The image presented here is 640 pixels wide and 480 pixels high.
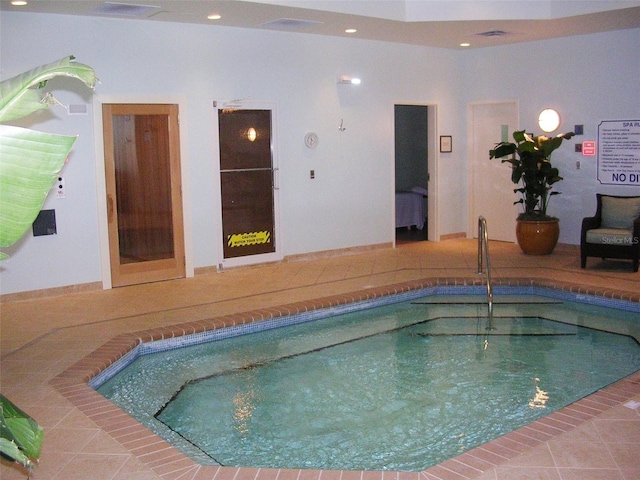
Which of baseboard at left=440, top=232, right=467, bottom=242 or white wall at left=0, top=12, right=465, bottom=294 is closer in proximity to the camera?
white wall at left=0, top=12, right=465, bottom=294

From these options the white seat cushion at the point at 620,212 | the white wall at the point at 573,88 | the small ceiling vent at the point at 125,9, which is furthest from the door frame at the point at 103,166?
the white seat cushion at the point at 620,212

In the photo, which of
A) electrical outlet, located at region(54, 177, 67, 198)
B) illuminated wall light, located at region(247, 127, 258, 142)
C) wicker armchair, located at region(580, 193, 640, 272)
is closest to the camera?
electrical outlet, located at region(54, 177, 67, 198)

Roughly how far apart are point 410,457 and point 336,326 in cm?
273

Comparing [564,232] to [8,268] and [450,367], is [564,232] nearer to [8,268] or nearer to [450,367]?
[450,367]

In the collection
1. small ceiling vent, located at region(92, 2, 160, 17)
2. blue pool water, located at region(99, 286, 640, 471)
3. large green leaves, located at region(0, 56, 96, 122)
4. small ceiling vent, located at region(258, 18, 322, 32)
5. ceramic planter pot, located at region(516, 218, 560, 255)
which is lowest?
blue pool water, located at region(99, 286, 640, 471)

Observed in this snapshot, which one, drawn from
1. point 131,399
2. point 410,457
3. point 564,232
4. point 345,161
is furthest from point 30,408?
point 564,232

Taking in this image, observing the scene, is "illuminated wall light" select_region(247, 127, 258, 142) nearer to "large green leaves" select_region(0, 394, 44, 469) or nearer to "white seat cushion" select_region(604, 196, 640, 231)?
"white seat cushion" select_region(604, 196, 640, 231)

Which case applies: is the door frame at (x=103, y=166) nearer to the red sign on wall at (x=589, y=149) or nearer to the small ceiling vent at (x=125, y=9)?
the small ceiling vent at (x=125, y=9)

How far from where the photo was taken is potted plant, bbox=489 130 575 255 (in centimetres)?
889

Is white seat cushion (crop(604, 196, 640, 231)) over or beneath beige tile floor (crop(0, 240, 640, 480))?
over

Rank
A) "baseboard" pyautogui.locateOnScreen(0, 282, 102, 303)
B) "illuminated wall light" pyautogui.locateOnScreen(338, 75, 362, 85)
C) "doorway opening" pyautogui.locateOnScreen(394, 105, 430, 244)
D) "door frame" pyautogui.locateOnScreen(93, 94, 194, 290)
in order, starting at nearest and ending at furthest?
1. "baseboard" pyautogui.locateOnScreen(0, 282, 102, 303)
2. "door frame" pyautogui.locateOnScreen(93, 94, 194, 290)
3. "illuminated wall light" pyautogui.locateOnScreen(338, 75, 362, 85)
4. "doorway opening" pyautogui.locateOnScreen(394, 105, 430, 244)

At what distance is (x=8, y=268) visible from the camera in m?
6.88

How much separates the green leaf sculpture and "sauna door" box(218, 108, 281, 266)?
7.26m

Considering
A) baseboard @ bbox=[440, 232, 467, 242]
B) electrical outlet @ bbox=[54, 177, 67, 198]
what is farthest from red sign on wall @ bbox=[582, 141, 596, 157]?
electrical outlet @ bbox=[54, 177, 67, 198]
